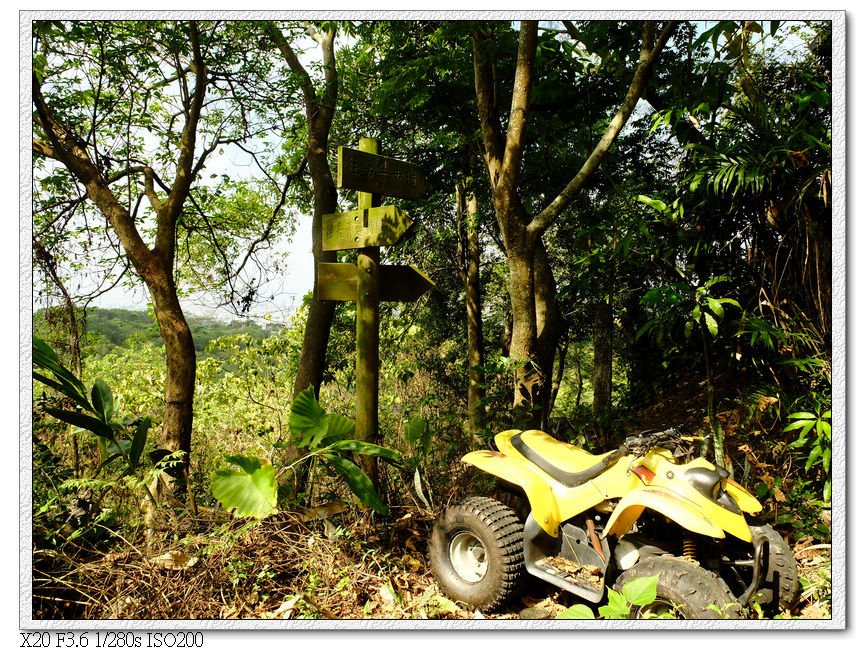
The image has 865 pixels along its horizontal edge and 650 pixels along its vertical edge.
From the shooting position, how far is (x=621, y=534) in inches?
108

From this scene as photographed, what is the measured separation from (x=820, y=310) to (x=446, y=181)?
4476 mm

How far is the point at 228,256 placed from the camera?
291 inches

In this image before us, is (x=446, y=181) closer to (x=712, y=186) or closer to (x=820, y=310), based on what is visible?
(x=712, y=186)

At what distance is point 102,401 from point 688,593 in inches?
126

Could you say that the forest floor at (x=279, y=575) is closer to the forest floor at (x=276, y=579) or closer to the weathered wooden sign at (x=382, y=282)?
the forest floor at (x=276, y=579)

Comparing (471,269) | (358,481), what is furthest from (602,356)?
(358,481)

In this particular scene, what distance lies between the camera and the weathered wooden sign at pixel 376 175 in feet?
10.8

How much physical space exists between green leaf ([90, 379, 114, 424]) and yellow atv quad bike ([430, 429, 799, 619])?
201cm

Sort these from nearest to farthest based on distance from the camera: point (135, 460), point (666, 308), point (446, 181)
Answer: point (135, 460) < point (666, 308) < point (446, 181)

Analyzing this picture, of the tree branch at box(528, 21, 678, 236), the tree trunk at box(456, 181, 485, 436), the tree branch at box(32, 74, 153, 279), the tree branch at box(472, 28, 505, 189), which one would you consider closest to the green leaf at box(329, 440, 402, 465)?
the tree branch at box(528, 21, 678, 236)

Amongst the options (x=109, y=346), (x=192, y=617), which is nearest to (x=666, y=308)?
(x=192, y=617)

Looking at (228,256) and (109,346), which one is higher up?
(228,256)

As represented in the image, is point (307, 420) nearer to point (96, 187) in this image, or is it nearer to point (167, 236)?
point (167, 236)

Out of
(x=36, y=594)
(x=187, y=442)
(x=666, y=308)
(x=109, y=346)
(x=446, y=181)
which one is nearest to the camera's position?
(x=36, y=594)
